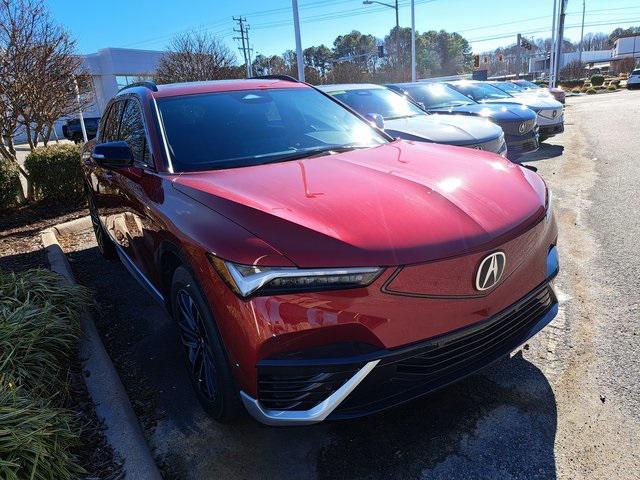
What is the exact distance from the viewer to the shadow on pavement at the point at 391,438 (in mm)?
2170

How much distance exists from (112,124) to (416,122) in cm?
386

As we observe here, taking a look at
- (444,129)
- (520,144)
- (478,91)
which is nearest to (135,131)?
(444,129)

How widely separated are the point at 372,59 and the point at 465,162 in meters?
69.8

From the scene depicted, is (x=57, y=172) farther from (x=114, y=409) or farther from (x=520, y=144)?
(x=520, y=144)

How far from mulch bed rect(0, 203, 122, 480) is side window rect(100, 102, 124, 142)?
1.41 meters

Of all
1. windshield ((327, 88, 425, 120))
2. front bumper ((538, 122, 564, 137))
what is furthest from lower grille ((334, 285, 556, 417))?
front bumper ((538, 122, 564, 137))

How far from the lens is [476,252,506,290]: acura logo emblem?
199cm

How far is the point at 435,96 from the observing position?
952cm

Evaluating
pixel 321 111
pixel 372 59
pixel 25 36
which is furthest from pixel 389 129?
pixel 372 59

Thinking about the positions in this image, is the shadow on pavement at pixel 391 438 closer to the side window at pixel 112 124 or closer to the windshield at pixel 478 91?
the side window at pixel 112 124

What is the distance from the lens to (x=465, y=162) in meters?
2.77

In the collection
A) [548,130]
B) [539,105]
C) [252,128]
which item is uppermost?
[252,128]

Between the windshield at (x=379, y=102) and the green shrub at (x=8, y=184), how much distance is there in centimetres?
481

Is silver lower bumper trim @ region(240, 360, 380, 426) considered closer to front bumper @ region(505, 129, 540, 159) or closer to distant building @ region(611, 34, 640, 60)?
front bumper @ region(505, 129, 540, 159)
